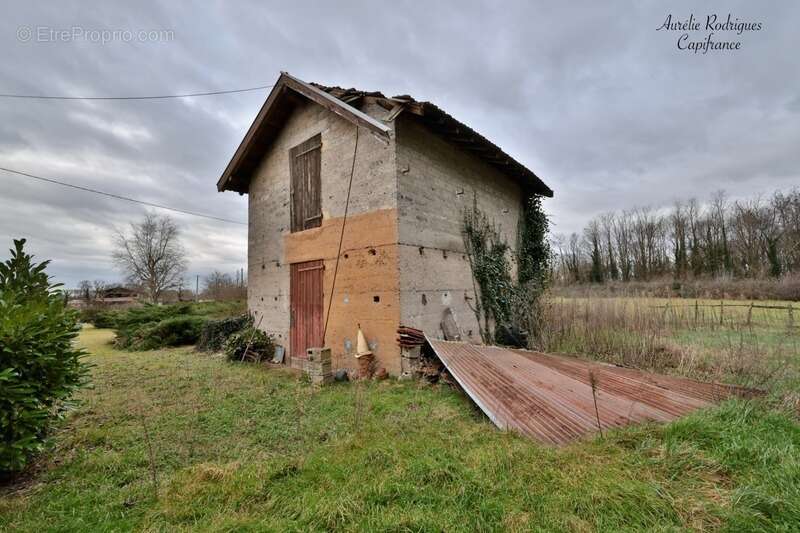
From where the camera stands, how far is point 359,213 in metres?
7.15

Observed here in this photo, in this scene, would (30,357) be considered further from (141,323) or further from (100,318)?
(100,318)

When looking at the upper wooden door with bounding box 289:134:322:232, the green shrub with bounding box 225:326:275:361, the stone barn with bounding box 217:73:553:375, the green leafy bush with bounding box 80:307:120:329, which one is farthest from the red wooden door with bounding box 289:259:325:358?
the green leafy bush with bounding box 80:307:120:329

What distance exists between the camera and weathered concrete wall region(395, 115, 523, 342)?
6.67 m

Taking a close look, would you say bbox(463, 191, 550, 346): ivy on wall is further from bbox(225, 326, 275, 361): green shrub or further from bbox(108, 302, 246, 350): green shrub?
bbox(108, 302, 246, 350): green shrub

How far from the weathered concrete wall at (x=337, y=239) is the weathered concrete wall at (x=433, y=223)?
11.7 inches

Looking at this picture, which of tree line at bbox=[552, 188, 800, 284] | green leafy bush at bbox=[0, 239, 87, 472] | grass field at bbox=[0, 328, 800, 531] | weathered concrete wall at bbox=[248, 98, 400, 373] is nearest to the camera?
grass field at bbox=[0, 328, 800, 531]

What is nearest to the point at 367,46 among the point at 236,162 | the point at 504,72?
the point at 504,72

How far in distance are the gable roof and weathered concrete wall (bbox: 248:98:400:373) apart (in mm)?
369

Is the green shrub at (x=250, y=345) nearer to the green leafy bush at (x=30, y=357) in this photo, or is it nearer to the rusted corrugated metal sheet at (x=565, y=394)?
the green leafy bush at (x=30, y=357)

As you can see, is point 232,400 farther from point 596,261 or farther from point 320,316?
point 596,261

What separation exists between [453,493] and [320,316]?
5926 millimetres

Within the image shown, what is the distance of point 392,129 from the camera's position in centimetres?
656

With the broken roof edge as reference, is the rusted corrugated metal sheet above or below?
below

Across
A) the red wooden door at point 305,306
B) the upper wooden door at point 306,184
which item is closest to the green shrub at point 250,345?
the red wooden door at point 305,306
